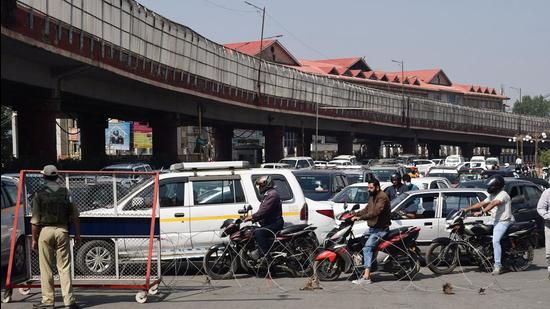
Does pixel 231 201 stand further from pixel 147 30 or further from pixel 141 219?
pixel 147 30

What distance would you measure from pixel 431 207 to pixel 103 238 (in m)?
6.73

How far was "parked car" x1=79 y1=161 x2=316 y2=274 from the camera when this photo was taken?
12.9m

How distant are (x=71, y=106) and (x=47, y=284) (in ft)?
122

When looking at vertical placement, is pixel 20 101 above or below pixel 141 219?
above

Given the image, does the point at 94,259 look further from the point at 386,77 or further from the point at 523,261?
the point at 386,77

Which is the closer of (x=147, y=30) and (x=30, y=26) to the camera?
(x=30, y=26)

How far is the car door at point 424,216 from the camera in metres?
14.1

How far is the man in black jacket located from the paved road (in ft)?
2.10

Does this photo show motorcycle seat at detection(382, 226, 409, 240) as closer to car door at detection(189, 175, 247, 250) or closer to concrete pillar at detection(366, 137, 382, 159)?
car door at detection(189, 175, 247, 250)

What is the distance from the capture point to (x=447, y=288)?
35.2 feet

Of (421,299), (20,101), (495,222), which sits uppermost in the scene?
(20,101)

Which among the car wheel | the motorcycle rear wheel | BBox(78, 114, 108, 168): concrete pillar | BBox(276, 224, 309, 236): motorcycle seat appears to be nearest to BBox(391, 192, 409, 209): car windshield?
the motorcycle rear wheel

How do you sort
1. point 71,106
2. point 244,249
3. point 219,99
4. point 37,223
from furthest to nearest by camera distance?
point 219,99 < point 71,106 < point 244,249 < point 37,223

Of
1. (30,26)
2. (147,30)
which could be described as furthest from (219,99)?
(30,26)
